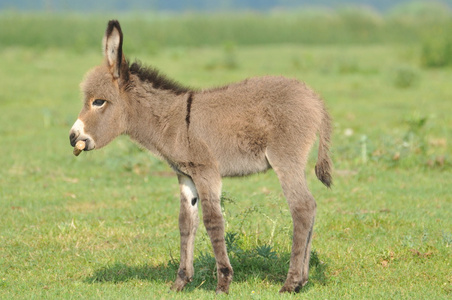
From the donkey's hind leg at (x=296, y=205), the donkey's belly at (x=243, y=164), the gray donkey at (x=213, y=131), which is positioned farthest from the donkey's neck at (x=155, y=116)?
the donkey's hind leg at (x=296, y=205)

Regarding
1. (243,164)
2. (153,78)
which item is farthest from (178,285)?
(153,78)

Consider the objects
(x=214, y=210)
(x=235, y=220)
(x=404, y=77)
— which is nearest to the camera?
(x=214, y=210)

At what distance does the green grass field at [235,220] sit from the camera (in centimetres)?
687

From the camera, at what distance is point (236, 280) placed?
22.7 feet

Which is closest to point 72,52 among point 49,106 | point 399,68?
point 49,106

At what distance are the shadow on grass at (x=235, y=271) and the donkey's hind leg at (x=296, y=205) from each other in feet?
1.65

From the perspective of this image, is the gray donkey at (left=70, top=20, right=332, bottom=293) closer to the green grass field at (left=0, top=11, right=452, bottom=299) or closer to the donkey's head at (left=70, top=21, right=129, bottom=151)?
the donkey's head at (left=70, top=21, right=129, bottom=151)

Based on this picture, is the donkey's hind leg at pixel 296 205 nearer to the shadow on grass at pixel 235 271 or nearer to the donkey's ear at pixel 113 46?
the shadow on grass at pixel 235 271

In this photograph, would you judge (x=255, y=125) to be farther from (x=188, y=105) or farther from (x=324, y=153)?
(x=324, y=153)

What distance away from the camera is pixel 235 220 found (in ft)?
29.9

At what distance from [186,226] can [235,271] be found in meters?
0.79

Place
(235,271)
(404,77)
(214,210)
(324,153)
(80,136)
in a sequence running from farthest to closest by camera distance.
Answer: (404,77) < (235,271) < (324,153) < (80,136) < (214,210)

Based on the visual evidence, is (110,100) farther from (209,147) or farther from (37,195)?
(37,195)

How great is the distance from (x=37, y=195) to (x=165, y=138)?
4575 mm
